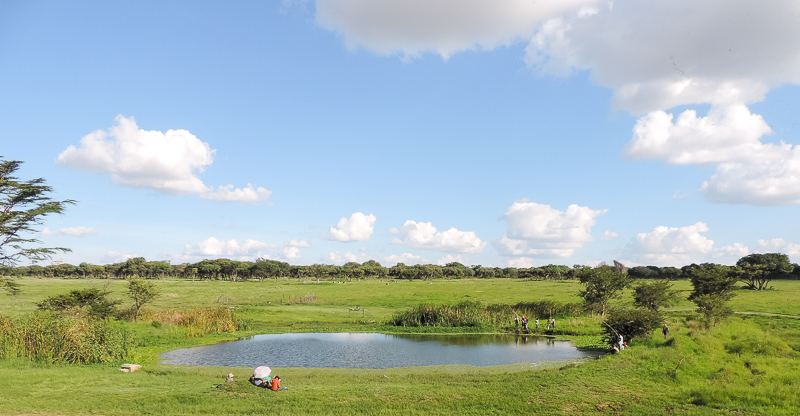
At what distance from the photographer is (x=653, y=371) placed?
89.7 feet

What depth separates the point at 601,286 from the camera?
6059cm

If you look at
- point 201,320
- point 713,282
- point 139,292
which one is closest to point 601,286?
point 713,282

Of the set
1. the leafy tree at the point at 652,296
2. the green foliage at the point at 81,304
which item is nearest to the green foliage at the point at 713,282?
the leafy tree at the point at 652,296

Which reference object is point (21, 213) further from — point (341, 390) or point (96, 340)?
point (341, 390)

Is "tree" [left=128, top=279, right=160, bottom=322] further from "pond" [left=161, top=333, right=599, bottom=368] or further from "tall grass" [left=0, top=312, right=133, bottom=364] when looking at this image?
"tall grass" [left=0, top=312, right=133, bottom=364]

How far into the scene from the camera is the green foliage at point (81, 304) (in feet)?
143

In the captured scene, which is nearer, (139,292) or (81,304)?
(81,304)

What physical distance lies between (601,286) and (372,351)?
122ft

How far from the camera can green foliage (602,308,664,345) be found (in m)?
37.9

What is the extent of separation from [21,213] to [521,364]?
45.4m

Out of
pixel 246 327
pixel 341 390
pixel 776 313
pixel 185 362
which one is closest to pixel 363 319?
pixel 246 327

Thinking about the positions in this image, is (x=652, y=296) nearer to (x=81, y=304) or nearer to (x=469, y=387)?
(x=469, y=387)

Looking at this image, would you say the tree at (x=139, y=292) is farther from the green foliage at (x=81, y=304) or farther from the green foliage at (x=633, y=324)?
the green foliage at (x=633, y=324)

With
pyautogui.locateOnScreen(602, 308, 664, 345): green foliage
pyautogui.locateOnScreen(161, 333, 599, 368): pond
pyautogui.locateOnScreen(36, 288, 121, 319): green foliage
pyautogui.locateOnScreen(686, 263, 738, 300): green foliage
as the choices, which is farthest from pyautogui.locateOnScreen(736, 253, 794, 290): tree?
pyautogui.locateOnScreen(36, 288, 121, 319): green foliage
